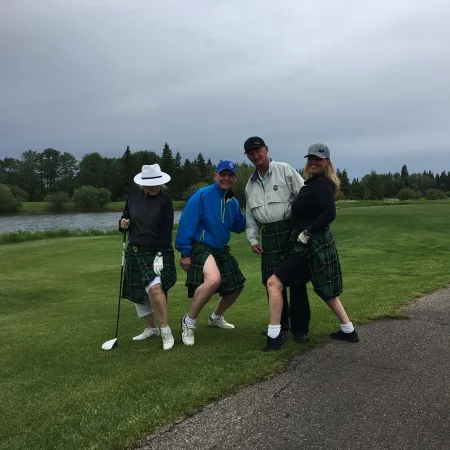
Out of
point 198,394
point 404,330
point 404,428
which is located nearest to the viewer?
point 404,428

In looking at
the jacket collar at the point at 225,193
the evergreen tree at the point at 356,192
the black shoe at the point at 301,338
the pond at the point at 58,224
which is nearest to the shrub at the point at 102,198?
the pond at the point at 58,224

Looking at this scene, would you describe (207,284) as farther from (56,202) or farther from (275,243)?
(56,202)

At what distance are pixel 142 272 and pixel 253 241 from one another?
1364 mm

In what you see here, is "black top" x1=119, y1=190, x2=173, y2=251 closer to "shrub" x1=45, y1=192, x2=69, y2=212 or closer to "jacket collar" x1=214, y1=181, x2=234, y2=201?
"jacket collar" x1=214, y1=181, x2=234, y2=201

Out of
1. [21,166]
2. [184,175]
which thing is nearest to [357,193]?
[184,175]

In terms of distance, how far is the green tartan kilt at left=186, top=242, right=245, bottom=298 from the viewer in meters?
5.41

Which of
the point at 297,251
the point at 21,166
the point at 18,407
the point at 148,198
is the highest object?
the point at 21,166

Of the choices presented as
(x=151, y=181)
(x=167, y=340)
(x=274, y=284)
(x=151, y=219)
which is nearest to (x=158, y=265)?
(x=151, y=219)

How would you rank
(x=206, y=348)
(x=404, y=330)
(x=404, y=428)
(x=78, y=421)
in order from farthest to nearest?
(x=404, y=330), (x=206, y=348), (x=78, y=421), (x=404, y=428)

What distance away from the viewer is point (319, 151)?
16.2 feet

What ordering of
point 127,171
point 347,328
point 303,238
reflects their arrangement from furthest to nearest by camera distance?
1. point 127,171
2. point 347,328
3. point 303,238

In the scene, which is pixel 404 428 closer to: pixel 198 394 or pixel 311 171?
pixel 198 394

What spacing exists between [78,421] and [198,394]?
0.96 metres

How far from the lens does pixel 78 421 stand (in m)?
3.55
